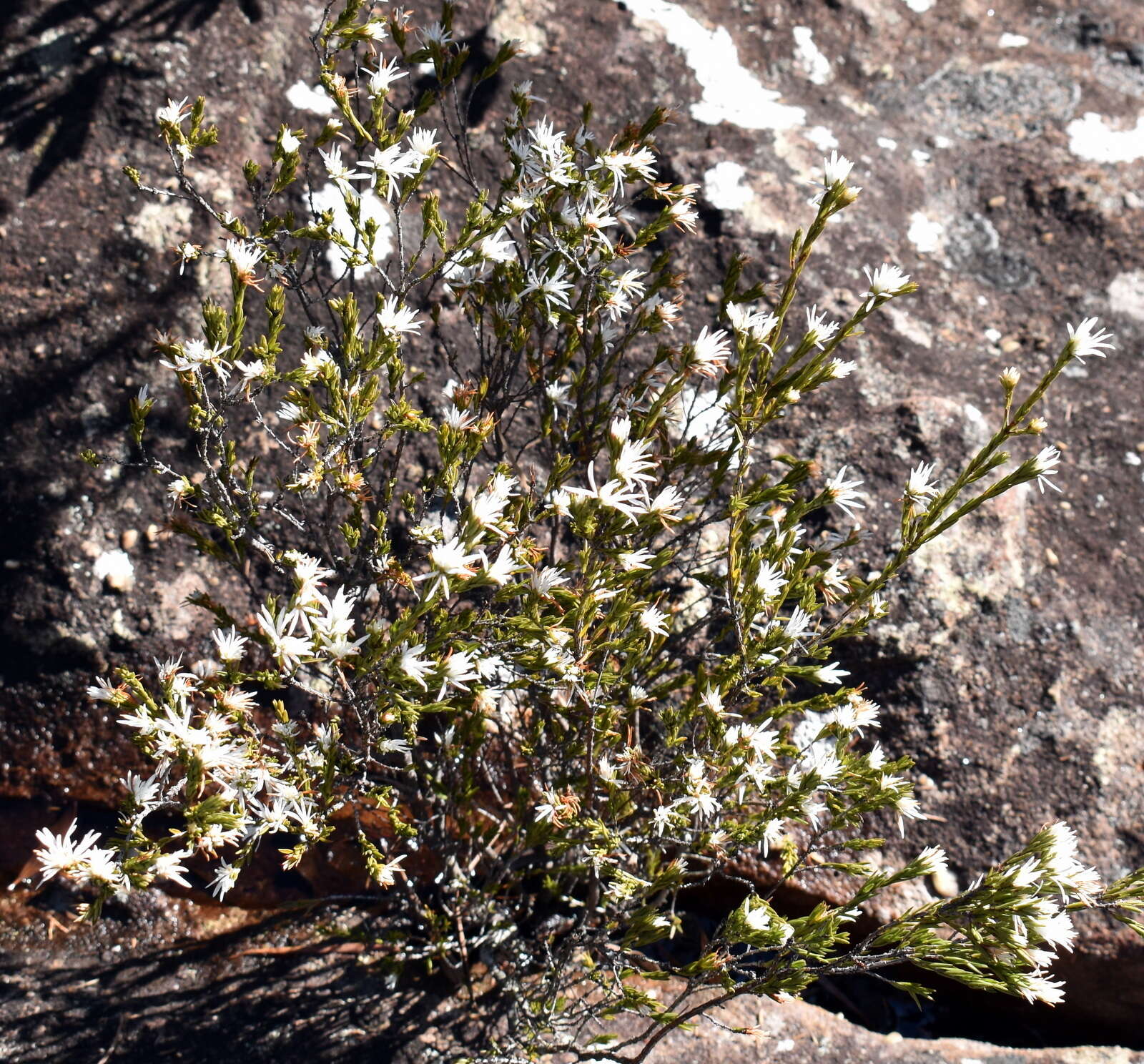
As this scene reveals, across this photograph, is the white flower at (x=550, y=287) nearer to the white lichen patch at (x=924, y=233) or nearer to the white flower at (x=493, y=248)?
the white flower at (x=493, y=248)

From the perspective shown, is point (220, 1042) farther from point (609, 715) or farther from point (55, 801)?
point (609, 715)

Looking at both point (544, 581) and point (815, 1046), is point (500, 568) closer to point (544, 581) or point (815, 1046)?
point (544, 581)

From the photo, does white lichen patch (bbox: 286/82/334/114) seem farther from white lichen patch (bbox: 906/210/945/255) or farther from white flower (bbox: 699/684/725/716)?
white flower (bbox: 699/684/725/716)

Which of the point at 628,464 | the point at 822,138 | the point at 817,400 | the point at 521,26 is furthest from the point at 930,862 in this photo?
the point at 521,26

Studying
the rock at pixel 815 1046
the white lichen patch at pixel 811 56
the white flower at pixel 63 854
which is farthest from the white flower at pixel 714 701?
the white lichen patch at pixel 811 56

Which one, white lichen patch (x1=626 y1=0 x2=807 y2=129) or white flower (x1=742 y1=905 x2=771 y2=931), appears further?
white lichen patch (x1=626 y1=0 x2=807 y2=129)

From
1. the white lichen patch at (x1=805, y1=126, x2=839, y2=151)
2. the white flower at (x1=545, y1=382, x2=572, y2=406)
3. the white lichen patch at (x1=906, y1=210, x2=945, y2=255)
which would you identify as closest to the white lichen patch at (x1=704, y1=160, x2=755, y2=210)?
the white lichen patch at (x1=805, y1=126, x2=839, y2=151)

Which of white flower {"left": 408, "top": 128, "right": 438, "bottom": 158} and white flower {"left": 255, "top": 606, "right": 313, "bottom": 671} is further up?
white flower {"left": 408, "top": 128, "right": 438, "bottom": 158}
